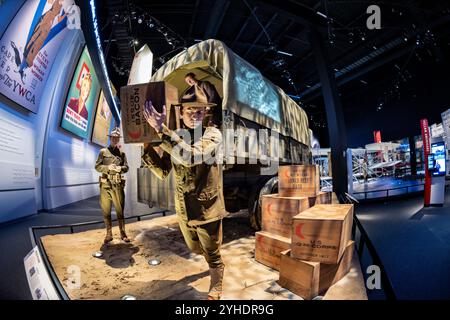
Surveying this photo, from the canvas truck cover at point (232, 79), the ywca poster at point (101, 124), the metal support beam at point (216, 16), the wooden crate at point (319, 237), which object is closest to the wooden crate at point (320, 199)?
the wooden crate at point (319, 237)

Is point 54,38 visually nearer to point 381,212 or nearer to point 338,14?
point 381,212

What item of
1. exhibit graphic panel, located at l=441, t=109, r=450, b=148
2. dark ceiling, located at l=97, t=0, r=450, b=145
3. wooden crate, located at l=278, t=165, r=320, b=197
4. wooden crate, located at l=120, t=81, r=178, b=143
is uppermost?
dark ceiling, located at l=97, t=0, r=450, b=145

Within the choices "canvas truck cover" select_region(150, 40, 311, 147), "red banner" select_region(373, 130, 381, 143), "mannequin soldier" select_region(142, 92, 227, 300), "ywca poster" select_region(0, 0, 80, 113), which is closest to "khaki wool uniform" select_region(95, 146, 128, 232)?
"canvas truck cover" select_region(150, 40, 311, 147)

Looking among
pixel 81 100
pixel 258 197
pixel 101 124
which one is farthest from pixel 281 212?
pixel 81 100

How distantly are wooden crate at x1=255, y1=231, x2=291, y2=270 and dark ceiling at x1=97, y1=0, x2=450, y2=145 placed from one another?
5.34 m

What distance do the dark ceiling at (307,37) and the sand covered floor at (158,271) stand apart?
16.0 ft

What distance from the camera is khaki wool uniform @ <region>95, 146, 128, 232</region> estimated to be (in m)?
3.32

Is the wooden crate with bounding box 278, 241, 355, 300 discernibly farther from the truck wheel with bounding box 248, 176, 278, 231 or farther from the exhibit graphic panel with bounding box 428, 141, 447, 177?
the exhibit graphic panel with bounding box 428, 141, 447, 177

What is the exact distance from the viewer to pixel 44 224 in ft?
4.42

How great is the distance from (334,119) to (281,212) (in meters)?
4.00

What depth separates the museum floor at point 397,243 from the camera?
117 centimetres

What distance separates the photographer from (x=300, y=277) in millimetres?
2121

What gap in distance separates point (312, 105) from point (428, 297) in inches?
552
